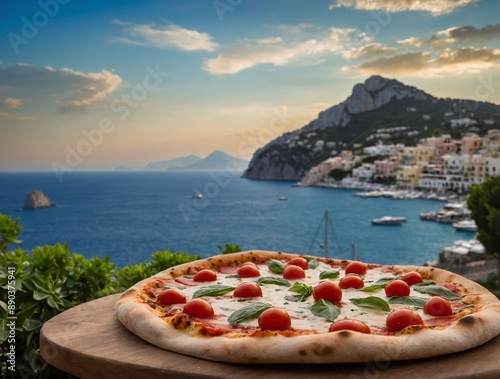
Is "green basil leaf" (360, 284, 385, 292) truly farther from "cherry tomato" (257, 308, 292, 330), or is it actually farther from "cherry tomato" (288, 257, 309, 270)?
"cherry tomato" (257, 308, 292, 330)

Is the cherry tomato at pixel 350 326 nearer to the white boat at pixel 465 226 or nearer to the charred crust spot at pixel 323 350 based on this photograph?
the charred crust spot at pixel 323 350

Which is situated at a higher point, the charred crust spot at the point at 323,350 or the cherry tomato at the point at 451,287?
the charred crust spot at the point at 323,350

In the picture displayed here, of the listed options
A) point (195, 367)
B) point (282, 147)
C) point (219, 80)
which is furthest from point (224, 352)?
point (282, 147)

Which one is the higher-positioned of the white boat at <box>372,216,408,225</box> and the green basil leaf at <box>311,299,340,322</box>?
the green basil leaf at <box>311,299,340,322</box>

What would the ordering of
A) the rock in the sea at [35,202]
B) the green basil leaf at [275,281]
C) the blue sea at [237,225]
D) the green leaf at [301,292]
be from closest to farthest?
the green leaf at [301,292], the green basil leaf at [275,281], the blue sea at [237,225], the rock in the sea at [35,202]

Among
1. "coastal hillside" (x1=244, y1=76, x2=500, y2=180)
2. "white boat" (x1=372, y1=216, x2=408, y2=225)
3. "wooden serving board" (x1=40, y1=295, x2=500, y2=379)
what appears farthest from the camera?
"coastal hillside" (x1=244, y1=76, x2=500, y2=180)

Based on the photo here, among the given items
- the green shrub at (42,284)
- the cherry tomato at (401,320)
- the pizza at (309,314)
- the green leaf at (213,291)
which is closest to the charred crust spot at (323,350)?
the pizza at (309,314)

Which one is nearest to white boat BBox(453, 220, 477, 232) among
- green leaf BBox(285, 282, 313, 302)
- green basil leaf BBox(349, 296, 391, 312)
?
green leaf BBox(285, 282, 313, 302)

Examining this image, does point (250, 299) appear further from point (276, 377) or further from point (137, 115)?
point (137, 115)
